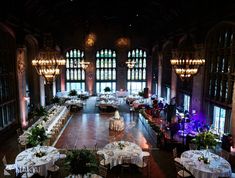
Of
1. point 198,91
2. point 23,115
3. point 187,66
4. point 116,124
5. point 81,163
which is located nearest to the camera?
point 81,163

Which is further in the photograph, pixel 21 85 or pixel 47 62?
pixel 21 85

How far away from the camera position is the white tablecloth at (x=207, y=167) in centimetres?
657

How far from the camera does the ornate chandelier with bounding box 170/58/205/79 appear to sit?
308 inches

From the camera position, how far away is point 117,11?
17781 mm

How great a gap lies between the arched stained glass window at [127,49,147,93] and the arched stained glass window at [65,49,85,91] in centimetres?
535

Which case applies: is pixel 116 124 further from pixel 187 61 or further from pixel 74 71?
pixel 74 71

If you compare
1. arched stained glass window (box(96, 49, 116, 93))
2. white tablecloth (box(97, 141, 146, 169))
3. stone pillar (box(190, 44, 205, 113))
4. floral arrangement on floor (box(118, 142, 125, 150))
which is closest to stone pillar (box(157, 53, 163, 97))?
arched stained glass window (box(96, 49, 116, 93))

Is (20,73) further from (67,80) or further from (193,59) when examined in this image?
(67,80)

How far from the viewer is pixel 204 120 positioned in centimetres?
1222

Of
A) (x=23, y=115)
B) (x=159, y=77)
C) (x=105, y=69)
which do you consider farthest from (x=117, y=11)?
(x=23, y=115)

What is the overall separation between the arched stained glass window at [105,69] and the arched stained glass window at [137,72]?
5.89ft

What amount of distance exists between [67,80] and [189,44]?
62.6 ft

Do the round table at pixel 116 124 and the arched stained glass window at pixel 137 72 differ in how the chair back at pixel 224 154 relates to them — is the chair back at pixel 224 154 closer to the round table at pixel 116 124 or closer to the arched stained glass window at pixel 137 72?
the round table at pixel 116 124

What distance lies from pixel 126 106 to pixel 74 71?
8.24 m
